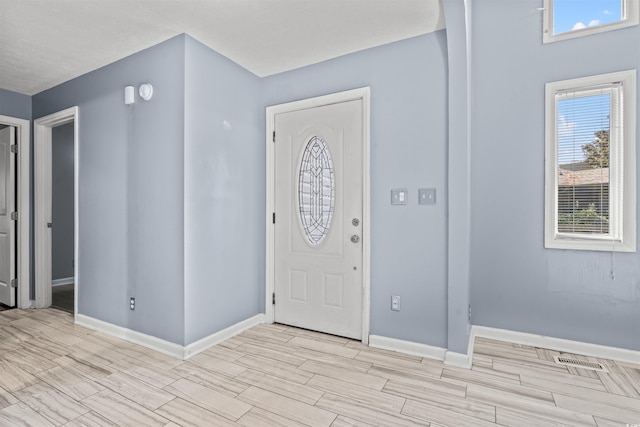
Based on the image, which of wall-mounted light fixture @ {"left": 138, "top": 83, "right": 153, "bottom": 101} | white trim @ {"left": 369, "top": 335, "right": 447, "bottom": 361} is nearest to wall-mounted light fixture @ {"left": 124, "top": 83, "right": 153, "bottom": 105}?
wall-mounted light fixture @ {"left": 138, "top": 83, "right": 153, "bottom": 101}

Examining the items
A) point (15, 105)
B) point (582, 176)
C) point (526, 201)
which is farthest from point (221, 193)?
point (582, 176)

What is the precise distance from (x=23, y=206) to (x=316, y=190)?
3.48m

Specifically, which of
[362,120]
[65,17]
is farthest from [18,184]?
[362,120]

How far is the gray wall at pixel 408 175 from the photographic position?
2.64 meters

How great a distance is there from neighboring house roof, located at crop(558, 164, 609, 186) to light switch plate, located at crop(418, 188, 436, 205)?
117 centimetres

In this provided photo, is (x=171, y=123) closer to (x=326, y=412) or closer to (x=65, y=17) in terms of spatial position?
(x=65, y=17)

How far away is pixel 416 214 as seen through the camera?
A: 2.73 meters

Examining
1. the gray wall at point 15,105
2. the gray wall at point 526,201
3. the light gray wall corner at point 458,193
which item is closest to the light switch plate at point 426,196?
the light gray wall corner at point 458,193

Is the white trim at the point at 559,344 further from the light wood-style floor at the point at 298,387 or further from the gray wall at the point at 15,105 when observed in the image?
the gray wall at the point at 15,105

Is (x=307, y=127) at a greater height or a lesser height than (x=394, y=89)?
lesser

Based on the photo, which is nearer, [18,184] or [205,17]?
[205,17]

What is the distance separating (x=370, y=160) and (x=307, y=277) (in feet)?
4.15

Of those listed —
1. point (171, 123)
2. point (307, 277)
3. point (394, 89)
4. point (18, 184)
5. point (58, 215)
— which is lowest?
point (307, 277)

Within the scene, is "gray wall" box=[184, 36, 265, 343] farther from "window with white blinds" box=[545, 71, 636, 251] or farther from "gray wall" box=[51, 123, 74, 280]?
"gray wall" box=[51, 123, 74, 280]
